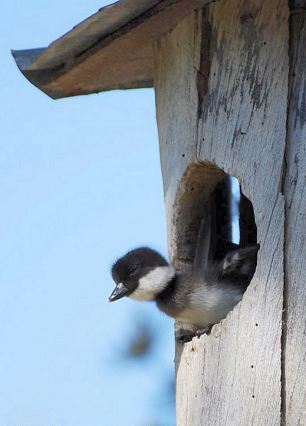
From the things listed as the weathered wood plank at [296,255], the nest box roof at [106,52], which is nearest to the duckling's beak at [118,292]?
the nest box roof at [106,52]

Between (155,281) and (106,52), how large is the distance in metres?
0.93

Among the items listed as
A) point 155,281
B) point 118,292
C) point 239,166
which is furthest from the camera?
point 118,292

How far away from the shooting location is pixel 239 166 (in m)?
4.45

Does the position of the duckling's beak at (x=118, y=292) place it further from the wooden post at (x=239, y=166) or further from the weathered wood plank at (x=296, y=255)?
the weathered wood plank at (x=296, y=255)

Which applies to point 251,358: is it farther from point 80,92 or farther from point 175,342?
point 80,92

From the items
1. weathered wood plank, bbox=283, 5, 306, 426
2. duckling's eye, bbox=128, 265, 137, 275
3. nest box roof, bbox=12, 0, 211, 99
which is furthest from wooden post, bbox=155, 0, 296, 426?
duckling's eye, bbox=128, 265, 137, 275

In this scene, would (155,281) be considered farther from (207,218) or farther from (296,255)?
(296,255)

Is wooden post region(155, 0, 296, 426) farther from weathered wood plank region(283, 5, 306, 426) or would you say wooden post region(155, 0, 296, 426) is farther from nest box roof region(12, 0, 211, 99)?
nest box roof region(12, 0, 211, 99)

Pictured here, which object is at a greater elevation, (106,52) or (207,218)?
(106,52)

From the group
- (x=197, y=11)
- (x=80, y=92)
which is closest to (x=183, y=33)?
(x=197, y=11)

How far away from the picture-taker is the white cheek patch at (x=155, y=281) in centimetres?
509

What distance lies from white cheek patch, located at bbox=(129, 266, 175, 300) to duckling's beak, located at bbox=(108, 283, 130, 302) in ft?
0.26

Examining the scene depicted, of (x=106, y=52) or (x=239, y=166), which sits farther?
(x=106, y=52)

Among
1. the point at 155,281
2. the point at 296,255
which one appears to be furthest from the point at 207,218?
the point at 296,255
